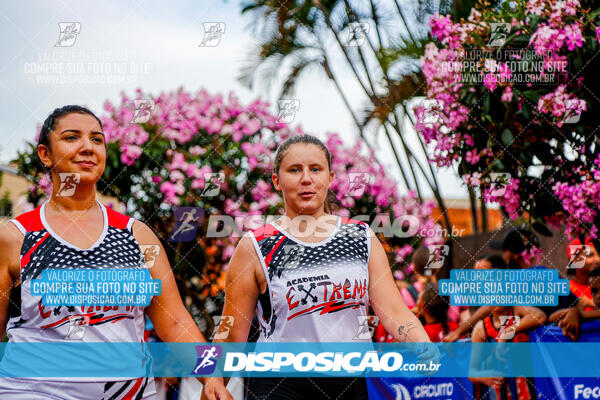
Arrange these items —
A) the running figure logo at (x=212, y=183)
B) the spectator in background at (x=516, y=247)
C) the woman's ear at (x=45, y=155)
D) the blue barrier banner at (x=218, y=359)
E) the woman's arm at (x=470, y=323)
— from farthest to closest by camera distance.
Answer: the running figure logo at (x=212, y=183) → the spectator in background at (x=516, y=247) → the woman's arm at (x=470, y=323) → the woman's ear at (x=45, y=155) → the blue barrier banner at (x=218, y=359)

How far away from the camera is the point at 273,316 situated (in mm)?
2686

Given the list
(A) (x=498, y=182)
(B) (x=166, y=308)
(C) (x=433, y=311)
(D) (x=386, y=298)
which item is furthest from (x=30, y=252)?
(C) (x=433, y=311)

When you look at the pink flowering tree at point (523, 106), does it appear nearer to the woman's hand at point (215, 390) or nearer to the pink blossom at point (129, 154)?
the woman's hand at point (215, 390)

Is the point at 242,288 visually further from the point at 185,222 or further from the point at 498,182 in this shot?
the point at 185,222

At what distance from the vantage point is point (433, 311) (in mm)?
5562

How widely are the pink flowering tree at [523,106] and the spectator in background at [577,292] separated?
10.6 inches

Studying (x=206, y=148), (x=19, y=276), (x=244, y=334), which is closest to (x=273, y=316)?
(x=244, y=334)

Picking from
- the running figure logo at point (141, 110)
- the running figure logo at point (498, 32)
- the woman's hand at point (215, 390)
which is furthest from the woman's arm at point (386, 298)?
the running figure logo at point (141, 110)

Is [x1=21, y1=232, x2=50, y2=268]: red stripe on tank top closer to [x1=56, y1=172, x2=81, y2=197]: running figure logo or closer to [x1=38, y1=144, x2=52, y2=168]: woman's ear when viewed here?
[x1=56, y1=172, x2=81, y2=197]: running figure logo

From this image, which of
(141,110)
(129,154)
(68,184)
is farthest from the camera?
(129,154)

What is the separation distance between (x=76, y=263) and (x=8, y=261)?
250 millimetres

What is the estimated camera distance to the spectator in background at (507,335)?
183 inches

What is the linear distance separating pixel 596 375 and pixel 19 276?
3.71 meters

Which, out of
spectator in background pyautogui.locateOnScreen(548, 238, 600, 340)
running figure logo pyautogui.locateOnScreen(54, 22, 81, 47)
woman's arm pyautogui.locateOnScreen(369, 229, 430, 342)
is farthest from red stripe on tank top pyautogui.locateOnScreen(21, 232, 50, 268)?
spectator in background pyautogui.locateOnScreen(548, 238, 600, 340)
